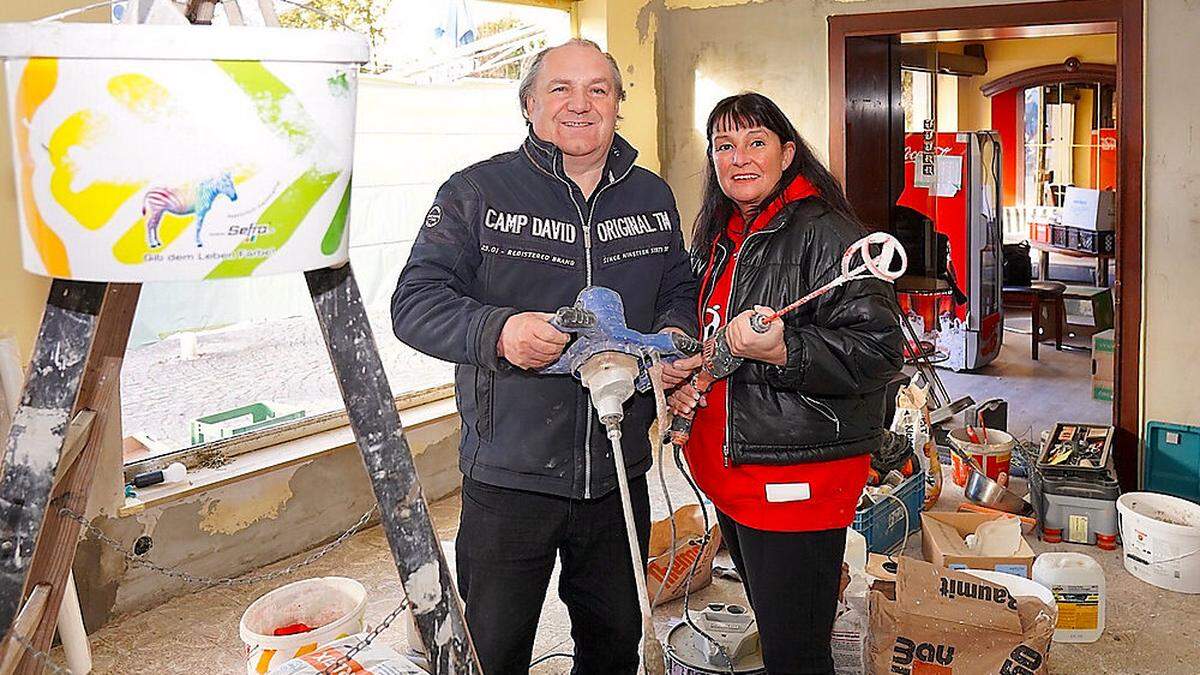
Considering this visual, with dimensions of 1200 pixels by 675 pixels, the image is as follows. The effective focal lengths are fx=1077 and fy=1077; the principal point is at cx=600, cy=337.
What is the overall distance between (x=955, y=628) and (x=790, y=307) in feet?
3.76

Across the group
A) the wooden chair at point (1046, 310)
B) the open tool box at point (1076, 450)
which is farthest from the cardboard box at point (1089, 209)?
the open tool box at point (1076, 450)

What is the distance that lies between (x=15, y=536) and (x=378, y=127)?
3.01 m

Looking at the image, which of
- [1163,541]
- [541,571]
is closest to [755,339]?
[541,571]

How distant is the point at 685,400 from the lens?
76.6 inches

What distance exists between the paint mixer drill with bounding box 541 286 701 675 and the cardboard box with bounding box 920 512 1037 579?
1671 mm

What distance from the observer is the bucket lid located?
907 millimetres

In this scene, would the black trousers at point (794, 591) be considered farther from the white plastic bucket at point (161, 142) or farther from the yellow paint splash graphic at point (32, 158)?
the yellow paint splash graphic at point (32, 158)

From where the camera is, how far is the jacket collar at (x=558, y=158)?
1878 mm

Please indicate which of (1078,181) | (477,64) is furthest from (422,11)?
(1078,181)

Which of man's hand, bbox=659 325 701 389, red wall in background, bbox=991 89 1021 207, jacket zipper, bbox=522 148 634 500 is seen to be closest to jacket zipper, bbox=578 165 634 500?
jacket zipper, bbox=522 148 634 500

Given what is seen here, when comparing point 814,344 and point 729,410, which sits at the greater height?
point 814,344

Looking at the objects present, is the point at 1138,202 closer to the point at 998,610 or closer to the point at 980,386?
the point at 998,610

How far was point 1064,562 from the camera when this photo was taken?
301cm

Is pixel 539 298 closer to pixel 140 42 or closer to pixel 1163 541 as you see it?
pixel 140 42
